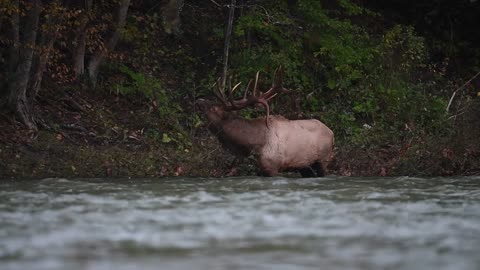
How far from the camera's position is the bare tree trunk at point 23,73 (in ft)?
48.0

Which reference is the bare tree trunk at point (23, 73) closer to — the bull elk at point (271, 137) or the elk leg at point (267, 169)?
the bull elk at point (271, 137)

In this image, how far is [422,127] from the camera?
17.7 meters

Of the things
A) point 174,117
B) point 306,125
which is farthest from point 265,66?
point 306,125

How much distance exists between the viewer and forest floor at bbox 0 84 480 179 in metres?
14.0

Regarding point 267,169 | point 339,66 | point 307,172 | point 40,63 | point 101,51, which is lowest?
point 307,172

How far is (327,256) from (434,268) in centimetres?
87

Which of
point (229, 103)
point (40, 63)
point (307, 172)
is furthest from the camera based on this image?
point (40, 63)

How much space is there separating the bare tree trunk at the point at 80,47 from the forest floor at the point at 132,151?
0.54m

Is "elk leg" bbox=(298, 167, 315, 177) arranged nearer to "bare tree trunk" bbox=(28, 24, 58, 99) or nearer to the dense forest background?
the dense forest background

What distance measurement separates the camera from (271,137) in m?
13.7

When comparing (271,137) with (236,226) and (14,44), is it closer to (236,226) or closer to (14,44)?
(14,44)

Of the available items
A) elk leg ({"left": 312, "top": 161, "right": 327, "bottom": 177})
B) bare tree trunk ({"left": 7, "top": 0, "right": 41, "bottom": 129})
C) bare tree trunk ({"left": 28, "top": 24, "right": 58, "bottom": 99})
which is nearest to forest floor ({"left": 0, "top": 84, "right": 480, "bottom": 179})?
bare tree trunk ({"left": 7, "top": 0, "right": 41, "bottom": 129})

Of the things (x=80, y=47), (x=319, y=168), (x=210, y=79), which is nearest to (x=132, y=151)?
(x=80, y=47)

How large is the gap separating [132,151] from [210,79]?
378 cm
